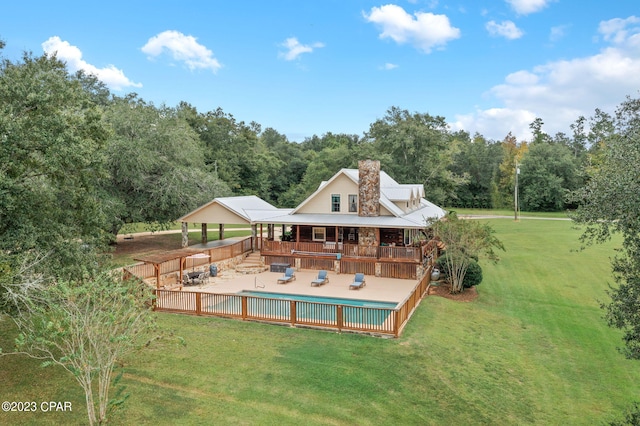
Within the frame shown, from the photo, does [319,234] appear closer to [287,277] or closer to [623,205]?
[287,277]

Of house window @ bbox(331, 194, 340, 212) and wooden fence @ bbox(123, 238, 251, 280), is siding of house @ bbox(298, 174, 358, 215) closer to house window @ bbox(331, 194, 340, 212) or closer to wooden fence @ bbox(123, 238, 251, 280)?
house window @ bbox(331, 194, 340, 212)

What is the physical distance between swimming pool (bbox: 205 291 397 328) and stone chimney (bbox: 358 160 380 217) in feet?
36.1

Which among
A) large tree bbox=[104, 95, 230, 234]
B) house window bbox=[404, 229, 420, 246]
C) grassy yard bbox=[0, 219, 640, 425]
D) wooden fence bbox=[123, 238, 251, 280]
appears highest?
large tree bbox=[104, 95, 230, 234]

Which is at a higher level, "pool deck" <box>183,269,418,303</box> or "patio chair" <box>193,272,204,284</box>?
"patio chair" <box>193,272,204,284</box>

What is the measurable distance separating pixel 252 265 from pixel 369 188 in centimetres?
864

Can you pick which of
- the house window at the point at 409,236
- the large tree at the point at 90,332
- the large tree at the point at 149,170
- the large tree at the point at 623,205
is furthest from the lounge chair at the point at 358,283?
the large tree at the point at 149,170

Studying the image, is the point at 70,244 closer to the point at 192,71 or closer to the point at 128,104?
the point at 128,104

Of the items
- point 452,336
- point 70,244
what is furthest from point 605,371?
point 70,244

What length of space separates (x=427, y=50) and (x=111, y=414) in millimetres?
42325

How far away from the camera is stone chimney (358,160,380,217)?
25.7 meters

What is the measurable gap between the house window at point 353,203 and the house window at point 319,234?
7.94 ft

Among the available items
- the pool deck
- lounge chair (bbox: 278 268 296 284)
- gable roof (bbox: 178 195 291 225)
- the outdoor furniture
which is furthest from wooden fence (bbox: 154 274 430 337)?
A: gable roof (bbox: 178 195 291 225)

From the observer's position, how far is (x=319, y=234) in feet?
91.8

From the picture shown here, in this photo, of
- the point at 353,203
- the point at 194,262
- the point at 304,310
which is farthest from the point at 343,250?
the point at 304,310
